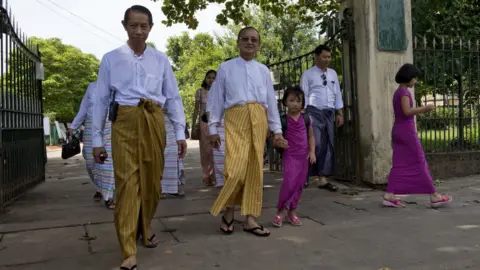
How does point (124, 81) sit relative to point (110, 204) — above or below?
above

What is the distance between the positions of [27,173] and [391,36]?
5703 mm

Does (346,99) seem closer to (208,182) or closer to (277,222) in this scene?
(208,182)

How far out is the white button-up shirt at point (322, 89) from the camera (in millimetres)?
6348

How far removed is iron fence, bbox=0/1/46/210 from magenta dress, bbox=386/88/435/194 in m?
4.49

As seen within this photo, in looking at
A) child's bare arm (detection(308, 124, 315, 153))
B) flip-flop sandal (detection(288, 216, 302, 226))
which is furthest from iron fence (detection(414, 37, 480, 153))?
flip-flop sandal (detection(288, 216, 302, 226))

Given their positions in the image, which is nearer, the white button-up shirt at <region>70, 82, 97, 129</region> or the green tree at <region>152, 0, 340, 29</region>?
the white button-up shirt at <region>70, 82, 97, 129</region>

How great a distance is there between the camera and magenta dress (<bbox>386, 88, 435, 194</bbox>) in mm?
5016

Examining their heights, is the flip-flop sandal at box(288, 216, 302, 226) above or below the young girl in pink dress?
below

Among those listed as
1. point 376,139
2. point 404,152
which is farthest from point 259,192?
point 376,139

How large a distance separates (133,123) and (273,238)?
5.09 ft

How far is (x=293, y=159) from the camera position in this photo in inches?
172

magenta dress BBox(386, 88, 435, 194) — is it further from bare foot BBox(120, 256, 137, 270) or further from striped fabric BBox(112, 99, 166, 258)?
bare foot BBox(120, 256, 137, 270)

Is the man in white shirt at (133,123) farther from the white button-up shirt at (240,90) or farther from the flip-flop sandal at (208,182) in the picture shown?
the flip-flop sandal at (208,182)

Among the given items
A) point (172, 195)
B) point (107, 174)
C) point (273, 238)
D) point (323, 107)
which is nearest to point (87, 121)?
point (107, 174)
